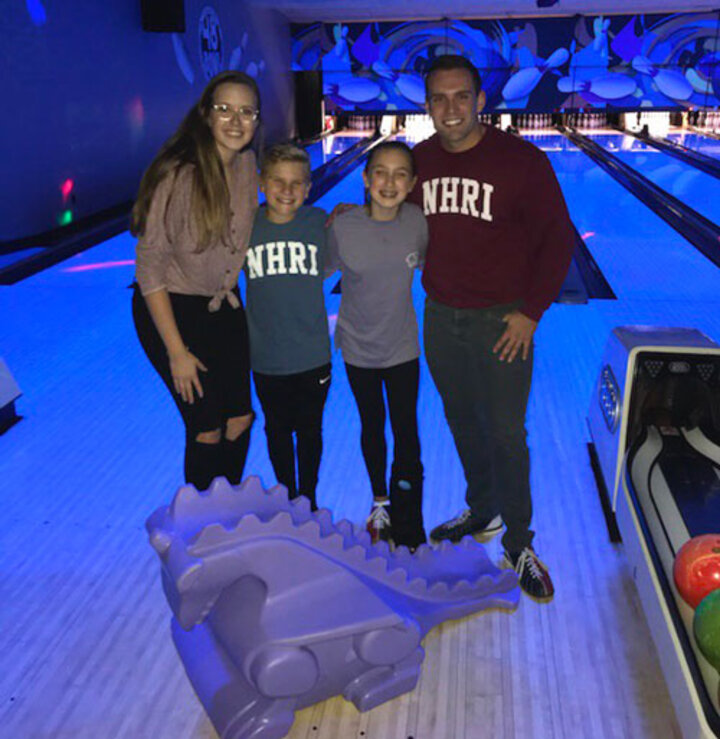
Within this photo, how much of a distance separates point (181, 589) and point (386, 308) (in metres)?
0.69

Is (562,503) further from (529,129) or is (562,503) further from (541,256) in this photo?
(529,129)

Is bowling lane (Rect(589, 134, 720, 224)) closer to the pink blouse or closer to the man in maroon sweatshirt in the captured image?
the man in maroon sweatshirt

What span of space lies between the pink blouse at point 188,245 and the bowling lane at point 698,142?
8990mm

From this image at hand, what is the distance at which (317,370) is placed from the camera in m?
1.50

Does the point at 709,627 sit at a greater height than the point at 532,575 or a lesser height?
greater

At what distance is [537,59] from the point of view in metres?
11.5

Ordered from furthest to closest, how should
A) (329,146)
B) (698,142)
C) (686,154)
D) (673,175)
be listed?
(329,146), (698,142), (686,154), (673,175)

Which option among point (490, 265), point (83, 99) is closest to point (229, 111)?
point (490, 265)

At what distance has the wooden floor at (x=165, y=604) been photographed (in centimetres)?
123

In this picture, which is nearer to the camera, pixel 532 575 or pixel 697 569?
pixel 697 569

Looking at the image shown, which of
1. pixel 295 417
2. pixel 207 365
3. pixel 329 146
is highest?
pixel 207 365

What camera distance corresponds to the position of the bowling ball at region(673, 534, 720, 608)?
1.23m

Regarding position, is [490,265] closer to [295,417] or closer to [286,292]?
[286,292]

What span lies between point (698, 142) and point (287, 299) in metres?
10.6
